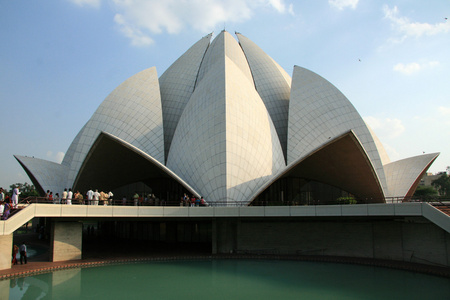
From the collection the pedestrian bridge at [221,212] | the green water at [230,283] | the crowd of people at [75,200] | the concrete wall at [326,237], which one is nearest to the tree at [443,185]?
the concrete wall at [326,237]

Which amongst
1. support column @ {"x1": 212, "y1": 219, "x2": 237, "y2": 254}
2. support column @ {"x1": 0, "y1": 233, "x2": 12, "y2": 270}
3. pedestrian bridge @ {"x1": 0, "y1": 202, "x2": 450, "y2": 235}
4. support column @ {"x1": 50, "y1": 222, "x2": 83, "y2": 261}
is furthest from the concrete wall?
support column @ {"x1": 0, "y1": 233, "x2": 12, "y2": 270}

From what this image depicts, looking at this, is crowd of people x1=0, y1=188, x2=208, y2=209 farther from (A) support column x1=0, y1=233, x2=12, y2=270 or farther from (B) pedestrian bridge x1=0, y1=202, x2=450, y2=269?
(A) support column x1=0, y1=233, x2=12, y2=270

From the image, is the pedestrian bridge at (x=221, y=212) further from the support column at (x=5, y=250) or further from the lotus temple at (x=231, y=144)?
the lotus temple at (x=231, y=144)

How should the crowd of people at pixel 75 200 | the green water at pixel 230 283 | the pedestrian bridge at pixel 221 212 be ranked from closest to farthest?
the green water at pixel 230 283
the crowd of people at pixel 75 200
the pedestrian bridge at pixel 221 212

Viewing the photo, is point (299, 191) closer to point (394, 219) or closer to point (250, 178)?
point (250, 178)

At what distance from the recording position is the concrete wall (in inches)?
670

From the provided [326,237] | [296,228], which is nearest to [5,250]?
[296,228]

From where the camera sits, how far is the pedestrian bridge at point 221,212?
14173 mm

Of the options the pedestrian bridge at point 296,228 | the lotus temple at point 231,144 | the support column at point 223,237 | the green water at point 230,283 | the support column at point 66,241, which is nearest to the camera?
the green water at point 230,283

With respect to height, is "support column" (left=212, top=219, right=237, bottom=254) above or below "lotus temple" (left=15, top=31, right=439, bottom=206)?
below

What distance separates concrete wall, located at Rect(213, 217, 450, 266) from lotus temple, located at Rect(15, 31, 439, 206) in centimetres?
176

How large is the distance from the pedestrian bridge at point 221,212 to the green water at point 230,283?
2284mm

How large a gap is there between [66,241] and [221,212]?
754 centimetres

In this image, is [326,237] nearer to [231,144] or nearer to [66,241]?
[231,144]
